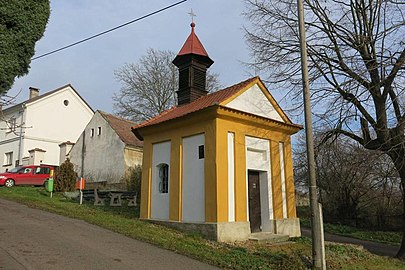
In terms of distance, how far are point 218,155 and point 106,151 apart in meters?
16.1

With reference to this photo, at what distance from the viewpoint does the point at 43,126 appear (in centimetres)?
3444

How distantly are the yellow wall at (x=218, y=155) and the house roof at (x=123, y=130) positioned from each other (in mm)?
10349

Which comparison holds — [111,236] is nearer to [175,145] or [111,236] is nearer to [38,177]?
[175,145]

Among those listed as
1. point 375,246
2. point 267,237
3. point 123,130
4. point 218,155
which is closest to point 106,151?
point 123,130

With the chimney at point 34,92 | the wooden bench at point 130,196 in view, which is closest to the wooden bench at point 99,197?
the wooden bench at point 130,196

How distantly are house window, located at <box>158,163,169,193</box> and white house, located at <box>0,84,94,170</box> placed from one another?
65.5ft

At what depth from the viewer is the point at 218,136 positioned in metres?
12.6

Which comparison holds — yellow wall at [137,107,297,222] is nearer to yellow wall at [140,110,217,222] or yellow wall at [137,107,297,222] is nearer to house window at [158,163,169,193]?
yellow wall at [140,110,217,222]

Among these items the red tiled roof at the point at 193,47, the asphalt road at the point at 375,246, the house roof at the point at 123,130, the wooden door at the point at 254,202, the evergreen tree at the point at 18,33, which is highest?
the red tiled roof at the point at 193,47

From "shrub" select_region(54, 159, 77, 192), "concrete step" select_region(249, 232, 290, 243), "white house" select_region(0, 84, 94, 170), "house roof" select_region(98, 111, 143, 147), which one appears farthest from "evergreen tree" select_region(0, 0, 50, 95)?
"white house" select_region(0, 84, 94, 170)

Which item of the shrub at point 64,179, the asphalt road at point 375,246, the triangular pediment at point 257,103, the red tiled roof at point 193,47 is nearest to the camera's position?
the triangular pediment at point 257,103

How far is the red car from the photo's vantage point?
25406 millimetres

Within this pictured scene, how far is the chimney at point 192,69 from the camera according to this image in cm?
1702

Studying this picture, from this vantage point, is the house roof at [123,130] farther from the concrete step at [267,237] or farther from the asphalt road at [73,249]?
the concrete step at [267,237]
